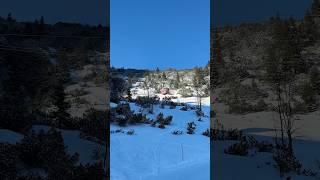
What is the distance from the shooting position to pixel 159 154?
4129 millimetres

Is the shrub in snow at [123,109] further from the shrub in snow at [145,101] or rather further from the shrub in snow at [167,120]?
the shrub in snow at [167,120]

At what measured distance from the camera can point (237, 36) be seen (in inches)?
145

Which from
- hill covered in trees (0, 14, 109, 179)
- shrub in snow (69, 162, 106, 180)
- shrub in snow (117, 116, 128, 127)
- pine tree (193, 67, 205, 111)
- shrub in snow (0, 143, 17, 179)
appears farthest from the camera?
pine tree (193, 67, 205, 111)

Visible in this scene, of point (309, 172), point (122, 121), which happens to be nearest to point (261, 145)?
point (309, 172)

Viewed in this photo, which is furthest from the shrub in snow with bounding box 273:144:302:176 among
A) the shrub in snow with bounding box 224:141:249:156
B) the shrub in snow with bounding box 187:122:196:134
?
the shrub in snow with bounding box 187:122:196:134

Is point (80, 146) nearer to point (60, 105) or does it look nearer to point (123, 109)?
point (60, 105)

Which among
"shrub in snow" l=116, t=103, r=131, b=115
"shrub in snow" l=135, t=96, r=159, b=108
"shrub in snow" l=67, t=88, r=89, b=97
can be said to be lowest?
"shrub in snow" l=116, t=103, r=131, b=115

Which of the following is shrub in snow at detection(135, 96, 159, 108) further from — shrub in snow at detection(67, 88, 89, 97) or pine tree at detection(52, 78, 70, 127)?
pine tree at detection(52, 78, 70, 127)

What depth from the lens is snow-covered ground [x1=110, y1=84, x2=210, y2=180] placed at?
12.6 ft

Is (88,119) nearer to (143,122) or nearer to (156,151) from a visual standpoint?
(156,151)

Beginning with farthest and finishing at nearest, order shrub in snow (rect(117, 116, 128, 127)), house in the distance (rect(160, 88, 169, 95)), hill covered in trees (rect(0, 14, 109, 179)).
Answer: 1. house in the distance (rect(160, 88, 169, 95))
2. shrub in snow (rect(117, 116, 128, 127))
3. hill covered in trees (rect(0, 14, 109, 179))

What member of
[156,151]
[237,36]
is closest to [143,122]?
[156,151]

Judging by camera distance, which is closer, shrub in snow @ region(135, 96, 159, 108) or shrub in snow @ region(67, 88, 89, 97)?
shrub in snow @ region(67, 88, 89, 97)

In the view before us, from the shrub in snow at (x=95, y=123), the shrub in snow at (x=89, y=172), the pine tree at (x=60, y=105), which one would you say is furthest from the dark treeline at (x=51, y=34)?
the shrub in snow at (x=89, y=172)
